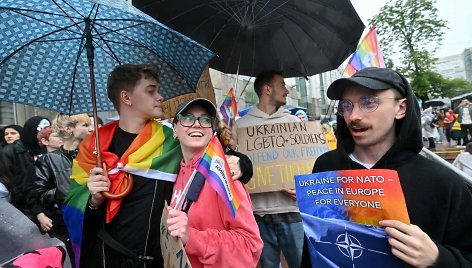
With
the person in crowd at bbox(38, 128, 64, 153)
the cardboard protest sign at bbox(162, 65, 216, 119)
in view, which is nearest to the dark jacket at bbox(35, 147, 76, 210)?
the person in crowd at bbox(38, 128, 64, 153)

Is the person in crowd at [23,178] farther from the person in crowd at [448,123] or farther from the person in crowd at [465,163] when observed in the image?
the person in crowd at [448,123]

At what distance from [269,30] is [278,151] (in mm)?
1174

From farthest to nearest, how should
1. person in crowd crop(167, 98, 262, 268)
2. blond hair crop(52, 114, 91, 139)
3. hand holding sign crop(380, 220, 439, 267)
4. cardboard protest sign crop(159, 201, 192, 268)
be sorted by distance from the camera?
blond hair crop(52, 114, 91, 139)
person in crowd crop(167, 98, 262, 268)
cardboard protest sign crop(159, 201, 192, 268)
hand holding sign crop(380, 220, 439, 267)

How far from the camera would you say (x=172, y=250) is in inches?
67.7

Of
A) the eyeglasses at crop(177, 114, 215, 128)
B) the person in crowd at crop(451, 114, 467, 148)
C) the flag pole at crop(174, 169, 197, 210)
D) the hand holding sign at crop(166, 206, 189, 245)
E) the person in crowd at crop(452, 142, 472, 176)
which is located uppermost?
the eyeglasses at crop(177, 114, 215, 128)

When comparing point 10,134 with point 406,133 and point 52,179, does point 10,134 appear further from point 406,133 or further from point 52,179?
point 406,133

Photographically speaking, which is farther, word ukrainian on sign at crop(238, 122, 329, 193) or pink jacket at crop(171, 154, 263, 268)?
word ukrainian on sign at crop(238, 122, 329, 193)

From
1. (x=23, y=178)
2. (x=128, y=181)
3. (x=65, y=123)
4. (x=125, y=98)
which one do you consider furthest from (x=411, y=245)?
(x=23, y=178)

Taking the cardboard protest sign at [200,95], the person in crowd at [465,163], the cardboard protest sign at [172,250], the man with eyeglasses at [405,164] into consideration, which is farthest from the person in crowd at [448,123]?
the cardboard protest sign at [172,250]

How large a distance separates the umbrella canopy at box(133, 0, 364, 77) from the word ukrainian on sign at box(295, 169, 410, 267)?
202 cm

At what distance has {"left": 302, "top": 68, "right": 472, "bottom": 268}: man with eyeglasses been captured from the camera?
4.36 feet

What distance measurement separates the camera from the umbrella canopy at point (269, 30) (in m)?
3.21

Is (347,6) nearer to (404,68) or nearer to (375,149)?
(375,149)

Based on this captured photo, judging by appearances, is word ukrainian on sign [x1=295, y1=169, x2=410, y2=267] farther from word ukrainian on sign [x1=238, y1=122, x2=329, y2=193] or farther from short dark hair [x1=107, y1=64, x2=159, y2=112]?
word ukrainian on sign [x1=238, y1=122, x2=329, y2=193]
